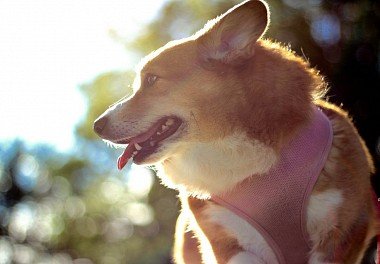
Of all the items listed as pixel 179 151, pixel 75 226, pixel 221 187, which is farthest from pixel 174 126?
pixel 75 226

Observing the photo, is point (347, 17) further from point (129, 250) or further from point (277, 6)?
point (129, 250)

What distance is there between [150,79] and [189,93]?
34 cm

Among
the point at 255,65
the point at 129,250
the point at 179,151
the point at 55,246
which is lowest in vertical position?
the point at 55,246

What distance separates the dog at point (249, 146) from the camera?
4.56 meters

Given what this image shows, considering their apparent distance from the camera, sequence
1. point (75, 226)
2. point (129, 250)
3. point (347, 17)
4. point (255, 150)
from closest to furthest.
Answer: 1. point (255, 150)
2. point (347, 17)
3. point (129, 250)
4. point (75, 226)

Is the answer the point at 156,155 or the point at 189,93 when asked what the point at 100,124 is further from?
the point at 189,93

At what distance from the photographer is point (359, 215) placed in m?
4.60

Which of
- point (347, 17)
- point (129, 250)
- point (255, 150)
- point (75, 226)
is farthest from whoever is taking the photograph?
point (75, 226)

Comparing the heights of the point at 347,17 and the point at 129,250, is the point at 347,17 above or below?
above

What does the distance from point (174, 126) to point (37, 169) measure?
3481 centimetres

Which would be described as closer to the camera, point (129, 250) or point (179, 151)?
point (179, 151)

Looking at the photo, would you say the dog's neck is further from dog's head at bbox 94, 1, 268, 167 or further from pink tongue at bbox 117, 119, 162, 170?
pink tongue at bbox 117, 119, 162, 170

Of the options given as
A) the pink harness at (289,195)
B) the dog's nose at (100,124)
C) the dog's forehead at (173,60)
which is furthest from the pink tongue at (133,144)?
the pink harness at (289,195)

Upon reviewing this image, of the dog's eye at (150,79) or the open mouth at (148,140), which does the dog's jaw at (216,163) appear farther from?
the dog's eye at (150,79)
